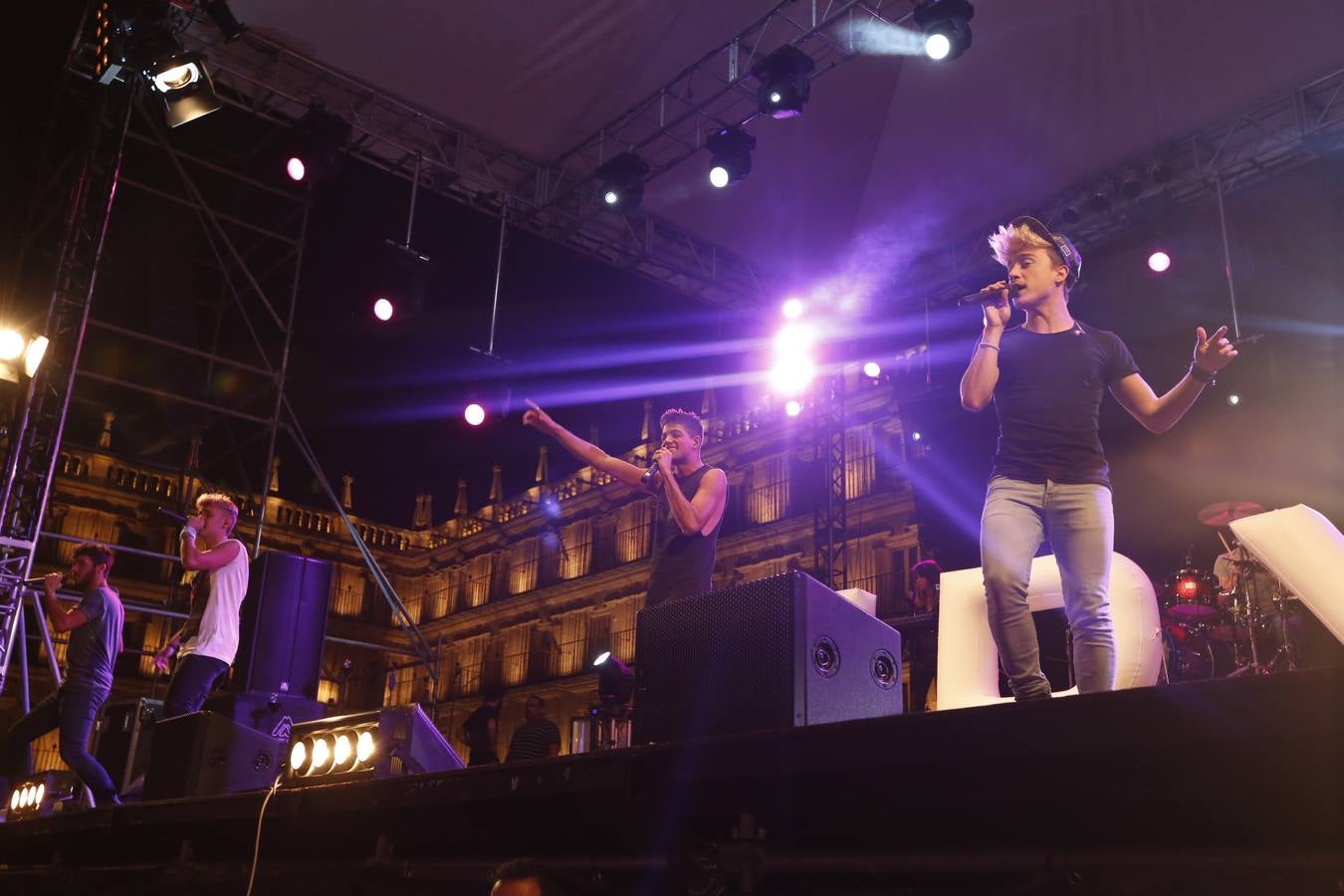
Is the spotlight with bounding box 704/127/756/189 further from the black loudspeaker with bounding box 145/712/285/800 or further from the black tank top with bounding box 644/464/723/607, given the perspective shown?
the black loudspeaker with bounding box 145/712/285/800

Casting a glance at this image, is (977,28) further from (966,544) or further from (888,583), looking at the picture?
(888,583)

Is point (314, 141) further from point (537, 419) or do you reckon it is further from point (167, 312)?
point (537, 419)

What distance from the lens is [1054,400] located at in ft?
11.1

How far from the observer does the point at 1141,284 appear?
37.8 feet

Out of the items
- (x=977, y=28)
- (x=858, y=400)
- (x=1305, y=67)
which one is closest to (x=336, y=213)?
(x=977, y=28)

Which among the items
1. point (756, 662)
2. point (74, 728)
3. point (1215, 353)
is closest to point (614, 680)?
point (756, 662)

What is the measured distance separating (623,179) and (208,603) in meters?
6.91

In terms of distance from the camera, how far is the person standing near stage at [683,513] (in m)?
4.16

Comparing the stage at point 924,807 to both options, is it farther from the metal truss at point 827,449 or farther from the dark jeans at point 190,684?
the metal truss at point 827,449

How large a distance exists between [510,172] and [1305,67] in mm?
7833

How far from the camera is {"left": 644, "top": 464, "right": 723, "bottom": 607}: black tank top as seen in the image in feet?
13.6

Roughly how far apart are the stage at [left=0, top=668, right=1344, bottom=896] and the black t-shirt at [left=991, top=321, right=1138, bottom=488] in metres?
1.33

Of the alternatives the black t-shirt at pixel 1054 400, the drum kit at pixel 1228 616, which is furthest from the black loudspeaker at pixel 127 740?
the drum kit at pixel 1228 616

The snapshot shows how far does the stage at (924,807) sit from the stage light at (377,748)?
24 cm
